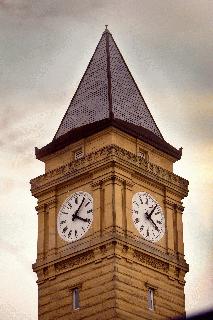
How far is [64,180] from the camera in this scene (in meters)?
69.0

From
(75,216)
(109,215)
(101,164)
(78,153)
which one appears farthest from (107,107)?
(109,215)

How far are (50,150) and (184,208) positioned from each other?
32.1 feet

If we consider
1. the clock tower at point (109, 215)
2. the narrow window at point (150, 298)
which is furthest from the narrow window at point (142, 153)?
the narrow window at point (150, 298)

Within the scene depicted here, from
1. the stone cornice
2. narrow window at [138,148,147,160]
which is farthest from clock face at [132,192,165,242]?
narrow window at [138,148,147,160]

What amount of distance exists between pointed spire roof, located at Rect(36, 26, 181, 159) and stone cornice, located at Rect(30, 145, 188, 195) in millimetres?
1775

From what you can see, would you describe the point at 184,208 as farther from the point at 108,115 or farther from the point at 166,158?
the point at 108,115

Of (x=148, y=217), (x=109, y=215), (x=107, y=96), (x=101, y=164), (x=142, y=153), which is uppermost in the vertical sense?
(x=107, y=96)

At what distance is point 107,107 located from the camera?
70.4m

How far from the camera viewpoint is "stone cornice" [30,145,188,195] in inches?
2648

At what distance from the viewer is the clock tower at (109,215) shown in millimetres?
64375

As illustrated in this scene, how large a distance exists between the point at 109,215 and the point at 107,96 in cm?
970

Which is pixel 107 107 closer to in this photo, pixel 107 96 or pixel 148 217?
pixel 107 96

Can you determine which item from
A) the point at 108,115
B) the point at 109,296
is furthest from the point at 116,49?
the point at 109,296

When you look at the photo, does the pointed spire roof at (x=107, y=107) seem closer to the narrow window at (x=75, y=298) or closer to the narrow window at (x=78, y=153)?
the narrow window at (x=78, y=153)
